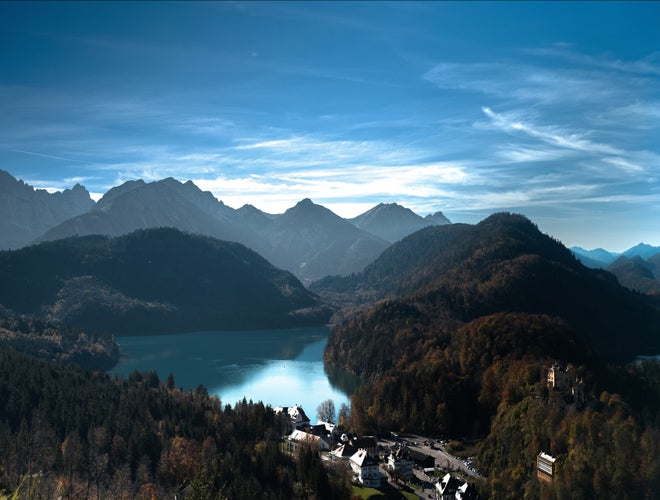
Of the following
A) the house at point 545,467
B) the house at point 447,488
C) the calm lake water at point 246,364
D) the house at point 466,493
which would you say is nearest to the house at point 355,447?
the house at point 447,488

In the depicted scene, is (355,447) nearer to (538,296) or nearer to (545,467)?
(545,467)

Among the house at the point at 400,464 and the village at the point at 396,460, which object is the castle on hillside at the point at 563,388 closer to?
the village at the point at 396,460

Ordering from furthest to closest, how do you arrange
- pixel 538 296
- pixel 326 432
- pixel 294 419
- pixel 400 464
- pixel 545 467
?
pixel 538 296, pixel 294 419, pixel 326 432, pixel 400 464, pixel 545 467

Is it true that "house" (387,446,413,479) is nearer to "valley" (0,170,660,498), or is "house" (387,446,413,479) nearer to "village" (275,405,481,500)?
"village" (275,405,481,500)

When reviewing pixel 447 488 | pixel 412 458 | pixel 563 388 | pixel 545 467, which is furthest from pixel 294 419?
pixel 545 467

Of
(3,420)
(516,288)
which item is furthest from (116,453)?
(516,288)

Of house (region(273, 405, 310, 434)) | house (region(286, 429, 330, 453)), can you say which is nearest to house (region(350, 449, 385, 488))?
house (region(286, 429, 330, 453))
